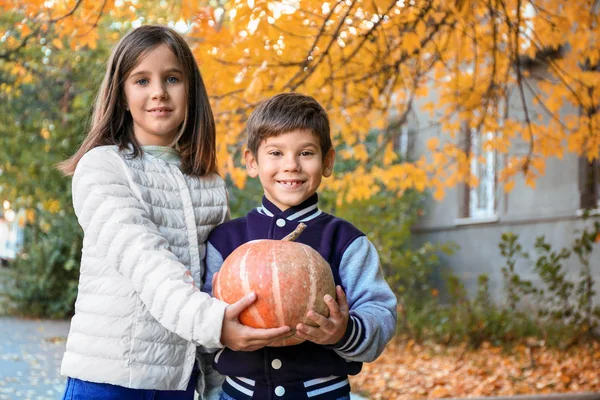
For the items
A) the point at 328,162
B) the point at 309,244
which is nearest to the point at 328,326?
the point at 309,244

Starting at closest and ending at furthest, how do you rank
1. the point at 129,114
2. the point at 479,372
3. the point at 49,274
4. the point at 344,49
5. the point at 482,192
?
1. the point at 129,114
2. the point at 344,49
3. the point at 479,372
4. the point at 49,274
5. the point at 482,192

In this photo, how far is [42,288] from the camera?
12.6 meters

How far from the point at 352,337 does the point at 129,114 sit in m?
1.18

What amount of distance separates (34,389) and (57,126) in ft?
20.2

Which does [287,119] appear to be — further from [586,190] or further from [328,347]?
[586,190]

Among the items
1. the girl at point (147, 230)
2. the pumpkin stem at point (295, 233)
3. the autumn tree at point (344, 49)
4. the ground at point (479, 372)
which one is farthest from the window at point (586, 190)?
the pumpkin stem at point (295, 233)

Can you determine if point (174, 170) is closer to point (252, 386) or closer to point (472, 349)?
point (252, 386)

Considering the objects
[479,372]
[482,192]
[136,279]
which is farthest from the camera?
[482,192]

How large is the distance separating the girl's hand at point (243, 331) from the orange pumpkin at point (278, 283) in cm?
2

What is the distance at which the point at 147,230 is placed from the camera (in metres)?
2.28

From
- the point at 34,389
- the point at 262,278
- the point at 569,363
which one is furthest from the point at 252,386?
the point at 569,363

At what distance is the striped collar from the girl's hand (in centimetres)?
51

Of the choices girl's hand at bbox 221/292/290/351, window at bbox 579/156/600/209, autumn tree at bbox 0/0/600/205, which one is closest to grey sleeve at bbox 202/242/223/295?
girl's hand at bbox 221/292/290/351

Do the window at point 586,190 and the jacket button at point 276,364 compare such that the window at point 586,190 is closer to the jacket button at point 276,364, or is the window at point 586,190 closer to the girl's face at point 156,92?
the girl's face at point 156,92
